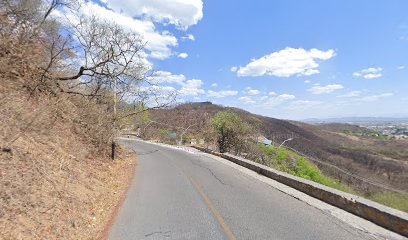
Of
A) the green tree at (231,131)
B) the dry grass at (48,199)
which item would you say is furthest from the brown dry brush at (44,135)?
the green tree at (231,131)

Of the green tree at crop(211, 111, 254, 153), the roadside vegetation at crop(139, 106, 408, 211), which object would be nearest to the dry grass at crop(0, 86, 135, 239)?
the roadside vegetation at crop(139, 106, 408, 211)

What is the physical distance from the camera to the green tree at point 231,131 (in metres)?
33.8

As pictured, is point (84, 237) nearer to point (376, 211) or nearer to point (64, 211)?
point (64, 211)

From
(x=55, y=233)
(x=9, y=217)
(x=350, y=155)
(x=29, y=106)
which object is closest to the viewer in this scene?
(x=9, y=217)

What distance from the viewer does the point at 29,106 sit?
13398 mm

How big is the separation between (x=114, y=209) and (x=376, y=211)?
6.77 meters

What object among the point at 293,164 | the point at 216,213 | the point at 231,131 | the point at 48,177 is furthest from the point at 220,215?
the point at 293,164

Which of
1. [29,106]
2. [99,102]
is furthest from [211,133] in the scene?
[29,106]

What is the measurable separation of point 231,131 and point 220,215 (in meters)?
25.5

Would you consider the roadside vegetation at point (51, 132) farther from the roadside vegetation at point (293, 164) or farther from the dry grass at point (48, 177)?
the roadside vegetation at point (293, 164)

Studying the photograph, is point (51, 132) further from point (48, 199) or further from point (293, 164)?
point (293, 164)

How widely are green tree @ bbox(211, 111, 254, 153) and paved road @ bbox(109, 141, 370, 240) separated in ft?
66.1

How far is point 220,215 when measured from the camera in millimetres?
8609

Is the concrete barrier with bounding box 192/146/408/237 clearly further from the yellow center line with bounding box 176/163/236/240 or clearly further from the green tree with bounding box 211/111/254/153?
the green tree with bounding box 211/111/254/153
